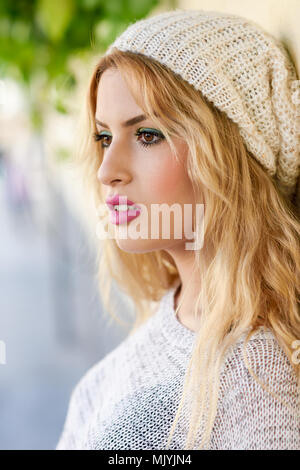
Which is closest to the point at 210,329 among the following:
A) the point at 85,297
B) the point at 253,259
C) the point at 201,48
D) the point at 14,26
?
the point at 253,259

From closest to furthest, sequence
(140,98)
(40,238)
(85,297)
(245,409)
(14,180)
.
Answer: (245,409) < (140,98) < (85,297) < (14,180) < (40,238)

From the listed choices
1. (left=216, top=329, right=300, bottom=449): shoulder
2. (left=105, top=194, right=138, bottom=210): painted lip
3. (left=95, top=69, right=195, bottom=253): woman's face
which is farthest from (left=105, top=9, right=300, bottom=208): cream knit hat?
(left=216, top=329, right=300, bottom=449): shoulder

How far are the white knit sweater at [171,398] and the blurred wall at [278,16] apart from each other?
588 millimetres

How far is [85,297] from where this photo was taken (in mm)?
4488

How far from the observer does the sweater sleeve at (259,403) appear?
87cm

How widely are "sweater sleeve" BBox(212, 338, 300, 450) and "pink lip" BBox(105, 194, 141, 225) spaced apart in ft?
1.12

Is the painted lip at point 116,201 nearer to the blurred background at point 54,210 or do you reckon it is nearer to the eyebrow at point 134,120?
the eyebrow at point 134,120

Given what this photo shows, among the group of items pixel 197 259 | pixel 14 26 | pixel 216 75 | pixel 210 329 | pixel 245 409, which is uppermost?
pixel 14 26

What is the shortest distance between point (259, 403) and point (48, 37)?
6.20 feet

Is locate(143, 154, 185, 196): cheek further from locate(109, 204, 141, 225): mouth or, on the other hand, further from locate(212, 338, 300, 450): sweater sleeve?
locate(212, 338, 300, 450): sweater sleeve

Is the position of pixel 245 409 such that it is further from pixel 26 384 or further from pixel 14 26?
pixel 26 384

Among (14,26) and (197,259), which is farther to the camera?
(14,26)

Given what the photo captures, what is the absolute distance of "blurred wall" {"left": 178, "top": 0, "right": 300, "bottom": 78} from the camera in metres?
1.04

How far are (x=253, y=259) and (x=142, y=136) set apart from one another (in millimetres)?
332
